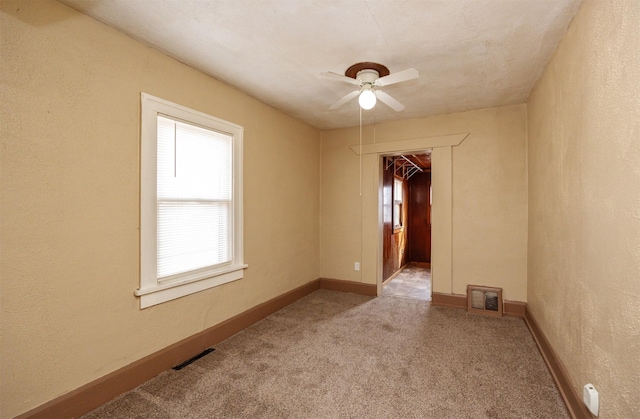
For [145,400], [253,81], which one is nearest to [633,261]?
[145,400]

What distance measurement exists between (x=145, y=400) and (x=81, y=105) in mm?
1954

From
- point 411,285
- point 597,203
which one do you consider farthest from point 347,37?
point 411,285

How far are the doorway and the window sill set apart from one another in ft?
8.09

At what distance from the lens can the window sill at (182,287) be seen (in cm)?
219

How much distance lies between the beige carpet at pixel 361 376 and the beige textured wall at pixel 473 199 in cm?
66

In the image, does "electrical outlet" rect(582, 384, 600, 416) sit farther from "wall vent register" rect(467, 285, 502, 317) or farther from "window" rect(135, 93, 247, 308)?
"window" rect(135, 93, 247, 308)

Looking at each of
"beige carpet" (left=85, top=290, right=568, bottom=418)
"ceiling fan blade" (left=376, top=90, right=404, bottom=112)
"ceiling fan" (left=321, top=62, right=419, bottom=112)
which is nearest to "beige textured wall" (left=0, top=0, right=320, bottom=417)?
"beige carpet" (left=85, top=290, right=568, bottom=418)

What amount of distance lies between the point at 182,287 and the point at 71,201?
1.04 metres

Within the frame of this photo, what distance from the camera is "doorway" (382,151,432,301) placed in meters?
4.83

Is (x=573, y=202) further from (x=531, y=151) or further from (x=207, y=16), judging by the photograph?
(x=207, y=16)

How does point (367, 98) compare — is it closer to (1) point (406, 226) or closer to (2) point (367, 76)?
(2) point (367, 76)

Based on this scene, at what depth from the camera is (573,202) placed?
1.85 metres

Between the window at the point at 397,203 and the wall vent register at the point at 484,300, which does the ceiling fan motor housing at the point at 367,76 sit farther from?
the window at the point at 397,203

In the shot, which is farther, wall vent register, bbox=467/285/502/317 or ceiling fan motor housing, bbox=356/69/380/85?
wall vent register, bbox=467/285/502/317
